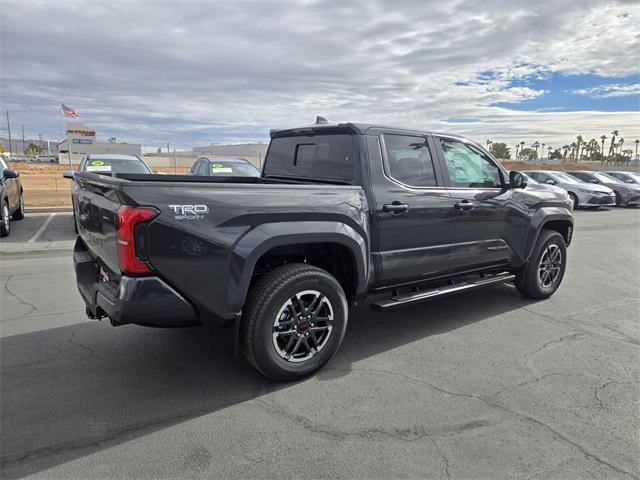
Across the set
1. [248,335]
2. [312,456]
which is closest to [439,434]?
[312,456]

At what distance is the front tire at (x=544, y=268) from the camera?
5.51m

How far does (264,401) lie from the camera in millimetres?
3199

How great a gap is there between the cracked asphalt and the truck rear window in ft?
5.16

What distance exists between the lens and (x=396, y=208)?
397cm

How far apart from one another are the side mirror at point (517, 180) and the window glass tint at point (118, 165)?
28.0ft

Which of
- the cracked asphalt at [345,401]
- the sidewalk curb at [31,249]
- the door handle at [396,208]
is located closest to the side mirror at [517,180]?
the cracked asphalt at [345,401]

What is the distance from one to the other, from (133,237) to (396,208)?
2.15 metres

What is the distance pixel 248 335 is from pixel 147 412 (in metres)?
0.80

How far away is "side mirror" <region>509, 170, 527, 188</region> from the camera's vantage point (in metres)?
5.11

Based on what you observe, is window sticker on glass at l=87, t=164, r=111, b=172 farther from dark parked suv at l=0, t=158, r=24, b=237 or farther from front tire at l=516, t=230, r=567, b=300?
front tire at l=516, t=230, r=567, b=300

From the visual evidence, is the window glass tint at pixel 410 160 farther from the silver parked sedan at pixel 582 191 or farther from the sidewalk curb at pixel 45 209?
the silver parked sedan at pixel 582 191

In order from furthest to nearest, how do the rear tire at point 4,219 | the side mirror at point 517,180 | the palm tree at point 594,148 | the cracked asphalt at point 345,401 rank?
the palm tree at point 594,148, the rear tire at point 4,219, the side mirror at point 517,180, the cracked asphalt at point 345,401

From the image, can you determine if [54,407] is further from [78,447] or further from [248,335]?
[248,335]

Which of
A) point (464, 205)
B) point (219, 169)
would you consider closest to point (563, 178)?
point (219, 169)
